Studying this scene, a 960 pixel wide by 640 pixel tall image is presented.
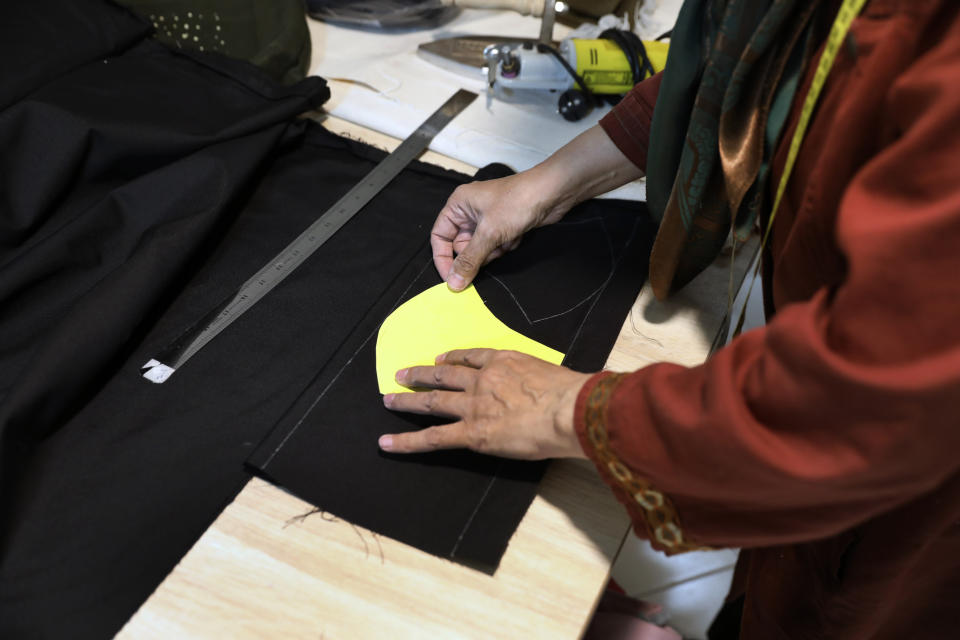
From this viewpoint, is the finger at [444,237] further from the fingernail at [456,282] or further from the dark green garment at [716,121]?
the dark green garment at [716,121]

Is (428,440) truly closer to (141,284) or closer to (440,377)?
(440,377)

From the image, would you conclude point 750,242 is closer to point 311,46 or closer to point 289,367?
point 289,367

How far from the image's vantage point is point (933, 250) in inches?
18.4

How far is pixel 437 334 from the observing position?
0.90 metres

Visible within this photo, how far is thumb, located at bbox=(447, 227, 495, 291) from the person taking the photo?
0.95 m

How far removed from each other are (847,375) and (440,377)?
437 millimetres

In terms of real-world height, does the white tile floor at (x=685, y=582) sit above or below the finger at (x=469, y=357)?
below

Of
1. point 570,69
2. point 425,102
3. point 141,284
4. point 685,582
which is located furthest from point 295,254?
point 685,582

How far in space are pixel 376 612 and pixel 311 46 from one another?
3.74 feet

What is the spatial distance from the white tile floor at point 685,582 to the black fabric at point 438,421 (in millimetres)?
757

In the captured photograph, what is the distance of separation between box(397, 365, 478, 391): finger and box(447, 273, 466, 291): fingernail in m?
0.16

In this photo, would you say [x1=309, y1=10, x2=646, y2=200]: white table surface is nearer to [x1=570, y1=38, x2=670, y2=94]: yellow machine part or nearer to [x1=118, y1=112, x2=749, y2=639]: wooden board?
[x1=570, y1=38, x2=670, y2=94]: yellow machine part

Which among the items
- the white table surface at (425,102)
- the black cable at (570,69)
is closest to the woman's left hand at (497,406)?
the white table surface at (425,102)

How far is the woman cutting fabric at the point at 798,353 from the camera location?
0.49 m
